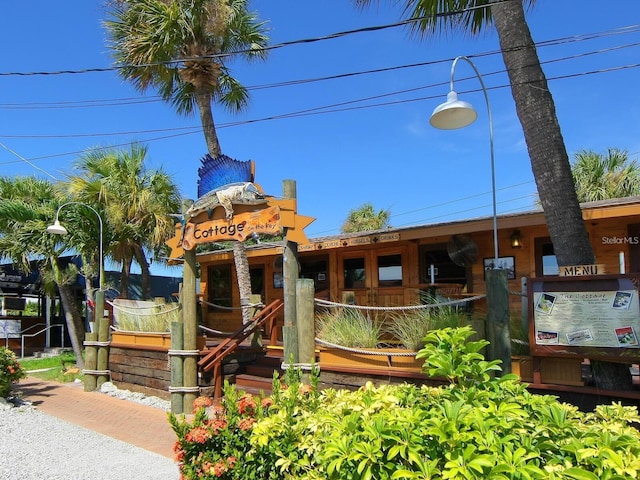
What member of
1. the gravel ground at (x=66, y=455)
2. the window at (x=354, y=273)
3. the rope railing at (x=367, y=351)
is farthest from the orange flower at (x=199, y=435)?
the window at (x=354, y=273)

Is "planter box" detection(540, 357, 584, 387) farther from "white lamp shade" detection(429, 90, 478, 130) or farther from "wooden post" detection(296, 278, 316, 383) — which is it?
"white lamp shade" detection(429, 90, 478, 130)

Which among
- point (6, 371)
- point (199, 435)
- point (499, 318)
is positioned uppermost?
point (499, 318)

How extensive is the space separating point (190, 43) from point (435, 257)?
7.44 m

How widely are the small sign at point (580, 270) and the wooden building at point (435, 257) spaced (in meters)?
3.23

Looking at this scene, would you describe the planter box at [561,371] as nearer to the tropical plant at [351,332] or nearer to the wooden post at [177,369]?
the tropical plant at [351,332]

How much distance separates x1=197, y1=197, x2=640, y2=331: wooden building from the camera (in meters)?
8.83

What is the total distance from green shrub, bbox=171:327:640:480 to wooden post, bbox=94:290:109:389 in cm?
788

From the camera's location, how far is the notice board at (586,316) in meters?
4.26

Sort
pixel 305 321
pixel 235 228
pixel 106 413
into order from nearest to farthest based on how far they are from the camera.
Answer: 1. pixel 305 321
2. pixel 235 228
3. pixel 106 413

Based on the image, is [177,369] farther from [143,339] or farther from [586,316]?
[586,316]

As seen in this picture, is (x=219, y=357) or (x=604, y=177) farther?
(x=604, y=177)

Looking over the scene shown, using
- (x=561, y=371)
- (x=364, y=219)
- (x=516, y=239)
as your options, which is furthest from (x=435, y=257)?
(x=364, y=219)

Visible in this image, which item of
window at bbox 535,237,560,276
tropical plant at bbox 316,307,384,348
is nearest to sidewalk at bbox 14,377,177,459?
tropical plant at bbox 316,307,384,348

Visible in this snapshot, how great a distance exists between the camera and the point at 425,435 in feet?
7.57
